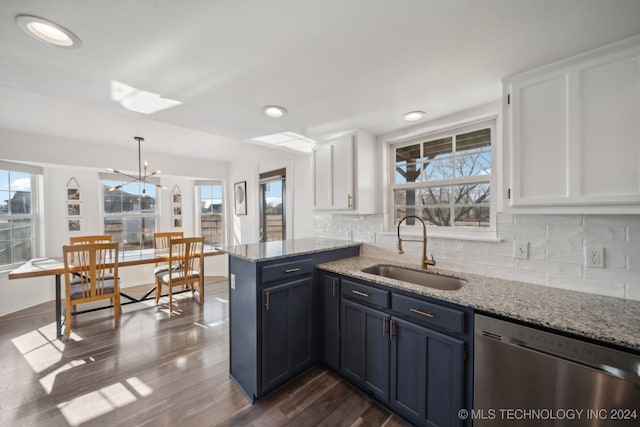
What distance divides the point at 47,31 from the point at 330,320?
2.34 metres

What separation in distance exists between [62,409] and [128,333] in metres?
1.12

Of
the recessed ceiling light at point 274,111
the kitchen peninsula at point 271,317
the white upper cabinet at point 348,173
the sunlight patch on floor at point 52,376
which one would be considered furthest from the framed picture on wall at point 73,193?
the white upper cabinet at point 348,173

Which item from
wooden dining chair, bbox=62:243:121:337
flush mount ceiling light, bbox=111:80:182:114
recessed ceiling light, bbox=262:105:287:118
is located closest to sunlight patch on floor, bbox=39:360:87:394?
wooden dining chair, bbox=62:243:121:337

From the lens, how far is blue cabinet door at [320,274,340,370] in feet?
6.27

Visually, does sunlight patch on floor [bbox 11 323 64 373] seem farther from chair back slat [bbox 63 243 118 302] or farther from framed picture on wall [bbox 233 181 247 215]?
framed picture on wall [bbox 233 181 247 215]

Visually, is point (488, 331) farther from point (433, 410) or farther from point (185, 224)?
point (185, 224)

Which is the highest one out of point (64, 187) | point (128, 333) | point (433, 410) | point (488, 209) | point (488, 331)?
point (64, 187)

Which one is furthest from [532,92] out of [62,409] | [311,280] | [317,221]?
[62,409]

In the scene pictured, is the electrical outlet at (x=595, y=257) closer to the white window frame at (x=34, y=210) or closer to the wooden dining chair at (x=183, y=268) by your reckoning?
the wooden dining chair at (x=183, y=268)

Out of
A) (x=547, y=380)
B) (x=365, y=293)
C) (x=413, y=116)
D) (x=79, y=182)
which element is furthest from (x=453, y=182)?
(x=79, y=182)

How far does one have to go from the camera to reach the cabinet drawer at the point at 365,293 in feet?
5.28

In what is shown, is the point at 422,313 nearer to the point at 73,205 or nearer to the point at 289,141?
the point at 289,141

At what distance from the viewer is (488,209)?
6.34 ft

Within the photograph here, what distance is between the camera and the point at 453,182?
209cm
